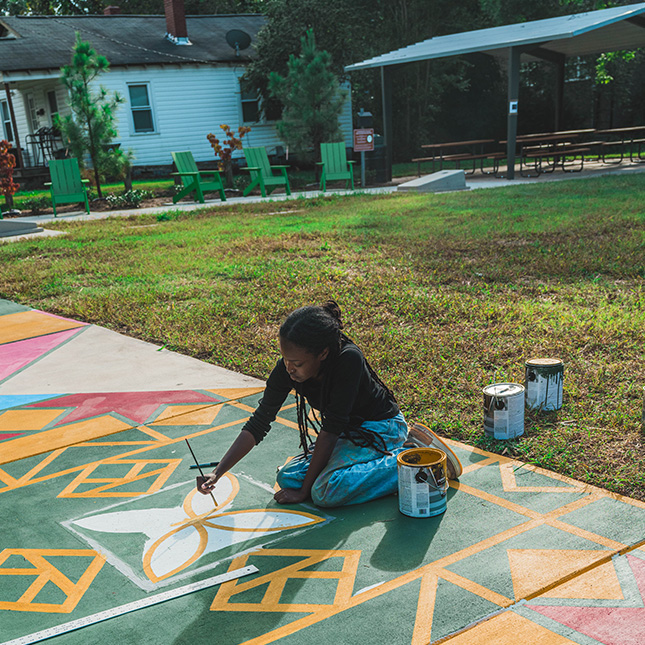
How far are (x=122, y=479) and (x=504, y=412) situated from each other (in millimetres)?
1960

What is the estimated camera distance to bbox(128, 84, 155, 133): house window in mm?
24453

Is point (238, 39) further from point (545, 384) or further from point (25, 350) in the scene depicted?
point (545, 384)

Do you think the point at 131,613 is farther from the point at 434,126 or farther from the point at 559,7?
the point at 559,7

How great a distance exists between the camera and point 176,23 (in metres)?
26.0

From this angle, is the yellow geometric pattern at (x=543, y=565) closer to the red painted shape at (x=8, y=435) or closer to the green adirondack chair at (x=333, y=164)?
the red painted shape at (x=8, y=435)

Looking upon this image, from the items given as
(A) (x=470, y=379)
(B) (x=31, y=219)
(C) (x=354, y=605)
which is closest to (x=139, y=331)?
(A) (x=470, y=379)

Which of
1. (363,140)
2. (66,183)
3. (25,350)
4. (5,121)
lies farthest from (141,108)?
(25,350)

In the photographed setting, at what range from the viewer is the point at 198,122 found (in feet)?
83.2

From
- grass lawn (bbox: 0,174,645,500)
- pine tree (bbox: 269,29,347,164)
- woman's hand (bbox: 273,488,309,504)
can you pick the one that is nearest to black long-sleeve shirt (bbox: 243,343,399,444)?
woman's hand (bbox: 273,488,309,504)

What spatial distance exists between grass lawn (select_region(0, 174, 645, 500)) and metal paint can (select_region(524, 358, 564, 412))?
0.10m

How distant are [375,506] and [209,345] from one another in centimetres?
289

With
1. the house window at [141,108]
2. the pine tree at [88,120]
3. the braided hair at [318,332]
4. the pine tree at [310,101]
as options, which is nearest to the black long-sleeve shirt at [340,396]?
the braided hair at [318,332]

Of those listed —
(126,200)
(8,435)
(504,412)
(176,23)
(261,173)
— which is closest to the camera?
(504,412)

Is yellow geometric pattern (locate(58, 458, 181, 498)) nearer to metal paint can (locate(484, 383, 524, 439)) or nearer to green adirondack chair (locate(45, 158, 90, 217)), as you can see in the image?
metal paint can (locate(484, 383, 524, 439))
